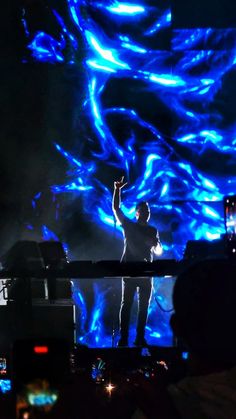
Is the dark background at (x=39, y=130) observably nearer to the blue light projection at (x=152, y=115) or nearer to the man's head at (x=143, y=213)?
the blue light projection at (x=152, y=115)

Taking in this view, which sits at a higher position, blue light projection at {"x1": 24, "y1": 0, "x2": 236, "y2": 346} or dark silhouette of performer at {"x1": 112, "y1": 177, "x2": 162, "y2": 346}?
blue light projection at {"x1": 24, "y1": 0, "x2": 236, "y2": 346}

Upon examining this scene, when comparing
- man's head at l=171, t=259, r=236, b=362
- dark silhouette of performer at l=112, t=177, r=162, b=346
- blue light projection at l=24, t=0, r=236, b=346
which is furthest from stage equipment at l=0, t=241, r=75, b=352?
man's head at l=171, t=259, r=236, b=362

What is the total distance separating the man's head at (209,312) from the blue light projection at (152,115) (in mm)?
7238

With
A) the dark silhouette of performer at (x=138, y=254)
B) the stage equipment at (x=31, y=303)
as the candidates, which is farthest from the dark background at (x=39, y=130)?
the stage equipment at (x=31, y=303)

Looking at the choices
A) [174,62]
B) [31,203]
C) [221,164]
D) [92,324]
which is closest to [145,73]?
[174,62]

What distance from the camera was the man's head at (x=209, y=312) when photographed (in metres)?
1.30

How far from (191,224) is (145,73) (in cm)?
215

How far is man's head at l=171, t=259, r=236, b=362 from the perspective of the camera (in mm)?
1304

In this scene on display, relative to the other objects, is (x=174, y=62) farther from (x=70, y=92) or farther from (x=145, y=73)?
(x=70, y=92)

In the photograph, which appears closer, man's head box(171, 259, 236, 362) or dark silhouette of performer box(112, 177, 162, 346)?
man's head box(171, 259, 236, 362)

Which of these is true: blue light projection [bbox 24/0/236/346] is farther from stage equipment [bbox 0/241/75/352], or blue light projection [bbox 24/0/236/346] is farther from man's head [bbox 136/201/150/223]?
stage equipment [bbox 0/241/75/352]

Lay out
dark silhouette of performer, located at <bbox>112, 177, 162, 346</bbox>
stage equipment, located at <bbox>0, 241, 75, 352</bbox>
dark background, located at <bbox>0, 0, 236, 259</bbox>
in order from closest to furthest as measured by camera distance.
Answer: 1. stage equipment, located at <bbox>0, 241, 75, 352</bbox>
2. dark silhouette of performer, located at <bbox>112, 177, 162, 346</bbox>
3. dark background, located at <bbox>0, 0, 236, 259</bbox>

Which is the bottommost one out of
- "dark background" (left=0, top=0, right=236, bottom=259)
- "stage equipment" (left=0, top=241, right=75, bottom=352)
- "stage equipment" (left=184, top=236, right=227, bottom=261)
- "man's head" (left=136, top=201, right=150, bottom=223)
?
"stage equipment" (left=0, top=241, right=75, bottom=352)

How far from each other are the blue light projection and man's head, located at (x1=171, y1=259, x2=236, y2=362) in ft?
23.7
